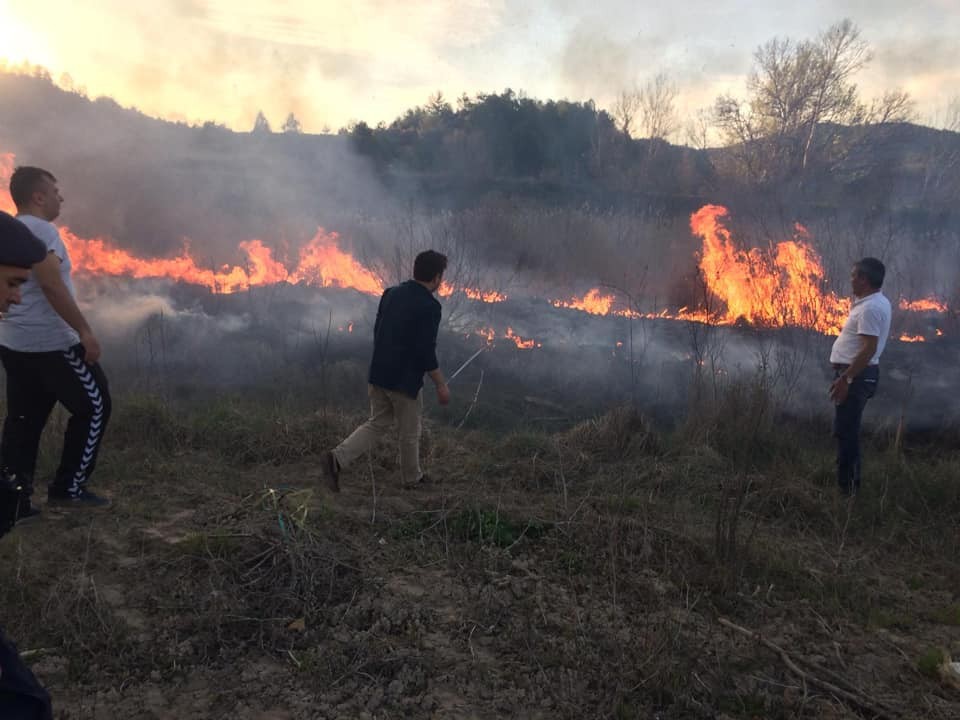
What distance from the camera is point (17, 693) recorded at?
1.35 metres

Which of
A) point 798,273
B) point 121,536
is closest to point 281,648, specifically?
point 121,536

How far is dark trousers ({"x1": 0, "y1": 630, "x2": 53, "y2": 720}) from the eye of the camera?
133 cm

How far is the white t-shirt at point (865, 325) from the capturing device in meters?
4.98

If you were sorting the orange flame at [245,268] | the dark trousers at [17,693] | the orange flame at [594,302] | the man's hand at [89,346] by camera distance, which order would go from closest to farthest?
the dark trousers at [17,693] < the man's hand at [89,346] < the orange flame at [245,268] < the orange flame at [594,302]

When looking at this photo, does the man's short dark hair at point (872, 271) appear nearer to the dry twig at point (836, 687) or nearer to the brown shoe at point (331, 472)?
the dry twig at point (836, 687)

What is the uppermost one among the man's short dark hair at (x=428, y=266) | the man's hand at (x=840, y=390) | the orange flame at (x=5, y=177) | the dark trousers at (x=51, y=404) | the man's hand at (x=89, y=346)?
the orange flame at (x=5, y=177)

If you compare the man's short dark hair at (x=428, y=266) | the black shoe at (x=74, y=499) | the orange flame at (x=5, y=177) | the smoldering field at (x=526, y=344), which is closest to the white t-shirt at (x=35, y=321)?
the black shoe at (x=74, y=499)

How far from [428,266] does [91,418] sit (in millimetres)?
2505

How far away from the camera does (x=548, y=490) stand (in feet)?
17.7

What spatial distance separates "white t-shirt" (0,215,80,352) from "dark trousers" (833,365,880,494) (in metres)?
5.80

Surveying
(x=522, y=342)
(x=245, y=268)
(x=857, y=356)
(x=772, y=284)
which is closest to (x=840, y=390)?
(x=857, y=356)

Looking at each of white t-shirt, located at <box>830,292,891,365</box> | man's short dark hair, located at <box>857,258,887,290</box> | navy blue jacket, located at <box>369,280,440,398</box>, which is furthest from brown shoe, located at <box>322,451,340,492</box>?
man's short dark hair, located at <box>857,258,887,290</box>

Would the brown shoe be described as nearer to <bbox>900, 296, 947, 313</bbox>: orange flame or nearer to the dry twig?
the dry twig

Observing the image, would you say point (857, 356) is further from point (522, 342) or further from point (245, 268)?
point (245, 268)
